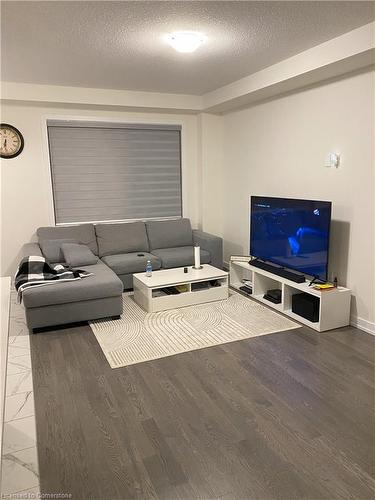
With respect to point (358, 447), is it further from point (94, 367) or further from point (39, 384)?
point (39, 384)

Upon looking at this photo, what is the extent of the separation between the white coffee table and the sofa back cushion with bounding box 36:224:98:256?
39.6 inches

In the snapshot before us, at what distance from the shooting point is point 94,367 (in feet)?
10.3

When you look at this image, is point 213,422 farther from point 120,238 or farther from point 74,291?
point 120,238

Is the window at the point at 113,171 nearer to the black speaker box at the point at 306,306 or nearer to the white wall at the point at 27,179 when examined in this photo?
the white wall at the point at 27,179

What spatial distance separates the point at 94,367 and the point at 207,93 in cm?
383

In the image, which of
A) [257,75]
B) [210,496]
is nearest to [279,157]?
[257,75]

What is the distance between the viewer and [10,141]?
4977mm

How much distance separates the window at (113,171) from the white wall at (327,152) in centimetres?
127

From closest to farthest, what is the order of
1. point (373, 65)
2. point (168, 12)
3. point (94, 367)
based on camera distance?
point (168, 12) < point (94, 367) < point (373, 65)

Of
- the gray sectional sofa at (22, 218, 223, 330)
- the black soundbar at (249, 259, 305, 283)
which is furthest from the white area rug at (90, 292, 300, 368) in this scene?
the black soundbar at (249, 259, 305, 283)

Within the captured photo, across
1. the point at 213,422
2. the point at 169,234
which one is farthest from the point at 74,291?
the point at 169,234

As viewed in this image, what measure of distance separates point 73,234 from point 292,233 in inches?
110

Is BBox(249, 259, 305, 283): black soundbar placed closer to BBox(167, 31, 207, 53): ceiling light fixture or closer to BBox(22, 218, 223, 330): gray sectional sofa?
BBox(22, 218, 223, 330): gray sectional sofa

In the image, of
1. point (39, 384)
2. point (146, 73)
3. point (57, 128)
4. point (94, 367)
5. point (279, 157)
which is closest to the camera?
point (39, 384)
